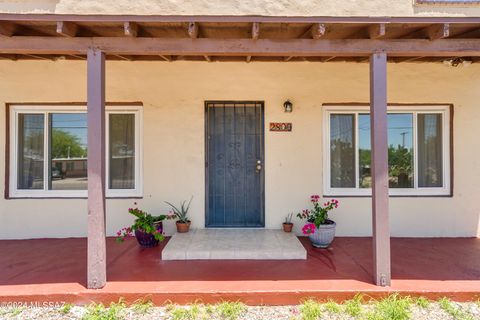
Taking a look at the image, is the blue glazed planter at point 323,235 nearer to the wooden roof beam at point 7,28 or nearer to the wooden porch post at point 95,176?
the wooden porch post at point 95,176

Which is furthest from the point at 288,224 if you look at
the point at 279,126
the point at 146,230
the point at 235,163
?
the point at 146,230

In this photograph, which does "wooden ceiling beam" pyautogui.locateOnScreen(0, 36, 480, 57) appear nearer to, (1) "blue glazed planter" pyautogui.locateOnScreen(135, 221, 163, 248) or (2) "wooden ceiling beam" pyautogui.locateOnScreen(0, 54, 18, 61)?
(2) "wooden ceiling beam" pyautogui.locateOnScreen(0, 54, 18, 61)

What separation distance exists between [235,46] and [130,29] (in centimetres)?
114

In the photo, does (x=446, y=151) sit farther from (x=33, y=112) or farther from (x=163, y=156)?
(x=33, y=112)

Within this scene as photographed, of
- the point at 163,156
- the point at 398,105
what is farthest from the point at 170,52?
the point at 398,105

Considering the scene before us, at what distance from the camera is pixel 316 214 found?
15.6 feet

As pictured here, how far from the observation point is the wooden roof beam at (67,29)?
3197 millimetres

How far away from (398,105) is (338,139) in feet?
3.76

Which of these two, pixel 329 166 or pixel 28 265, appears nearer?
pixel 28 265

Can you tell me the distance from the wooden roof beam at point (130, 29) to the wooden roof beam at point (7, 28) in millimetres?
1247

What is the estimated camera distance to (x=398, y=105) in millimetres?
5246

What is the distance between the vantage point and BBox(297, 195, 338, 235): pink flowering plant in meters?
4.56

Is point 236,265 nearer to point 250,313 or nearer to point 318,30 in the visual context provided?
point 250,313

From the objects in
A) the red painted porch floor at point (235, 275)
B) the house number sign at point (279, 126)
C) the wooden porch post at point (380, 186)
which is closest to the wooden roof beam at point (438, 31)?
the wooden porch post at point (380, 186)
